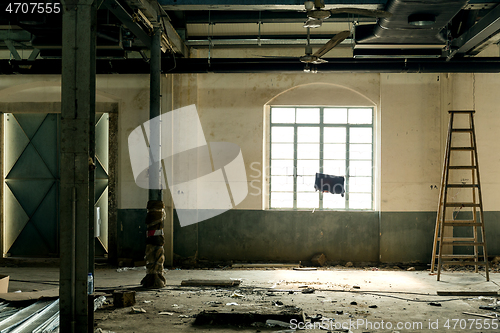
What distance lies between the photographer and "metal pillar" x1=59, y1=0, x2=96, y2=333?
12.3ft

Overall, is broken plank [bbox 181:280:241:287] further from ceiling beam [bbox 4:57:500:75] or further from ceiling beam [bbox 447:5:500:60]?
ceiling beam [bbox 447:5:500:60]

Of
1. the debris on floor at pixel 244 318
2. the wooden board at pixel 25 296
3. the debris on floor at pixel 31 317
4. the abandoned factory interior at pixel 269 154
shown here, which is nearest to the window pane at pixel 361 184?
the abandoned factory interior at pixel 269 154

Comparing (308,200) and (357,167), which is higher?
(357,167)

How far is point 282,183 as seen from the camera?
329 inches

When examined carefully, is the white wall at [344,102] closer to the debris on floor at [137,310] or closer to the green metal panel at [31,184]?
the green metal panel at [31,184]

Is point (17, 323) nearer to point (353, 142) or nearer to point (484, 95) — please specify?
point (353, 142)

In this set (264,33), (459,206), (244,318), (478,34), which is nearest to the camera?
(244,318)

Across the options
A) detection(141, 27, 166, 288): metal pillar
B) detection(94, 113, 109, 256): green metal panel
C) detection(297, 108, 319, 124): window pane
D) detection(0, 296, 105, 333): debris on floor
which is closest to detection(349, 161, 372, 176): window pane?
detection(297, 108, 319, 124): window pane

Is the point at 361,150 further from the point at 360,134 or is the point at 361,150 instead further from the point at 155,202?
the point at 155,202

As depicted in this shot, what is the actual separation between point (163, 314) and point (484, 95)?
22.8ft

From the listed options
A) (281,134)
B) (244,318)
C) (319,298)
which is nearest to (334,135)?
(281,134)

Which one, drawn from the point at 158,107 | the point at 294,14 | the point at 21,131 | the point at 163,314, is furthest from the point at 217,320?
the point at 21,131

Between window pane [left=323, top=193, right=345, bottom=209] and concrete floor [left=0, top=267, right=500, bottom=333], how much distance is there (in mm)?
1217

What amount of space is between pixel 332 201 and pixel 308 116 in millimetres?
1748
